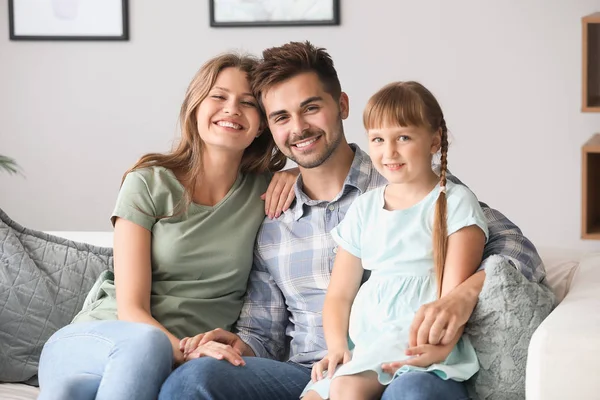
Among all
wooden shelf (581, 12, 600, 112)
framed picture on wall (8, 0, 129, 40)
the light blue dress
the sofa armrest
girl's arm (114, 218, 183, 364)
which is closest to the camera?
the sofa armrest

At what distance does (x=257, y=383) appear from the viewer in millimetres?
1805

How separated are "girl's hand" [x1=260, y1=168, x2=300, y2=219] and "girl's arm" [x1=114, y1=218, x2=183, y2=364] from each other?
1.00 feet

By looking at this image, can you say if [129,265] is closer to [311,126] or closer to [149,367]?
[149,367]

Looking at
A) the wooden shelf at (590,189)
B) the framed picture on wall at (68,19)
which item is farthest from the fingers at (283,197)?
the framed picture on wall at (68,19)

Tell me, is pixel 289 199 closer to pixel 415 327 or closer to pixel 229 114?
pixel 229 114

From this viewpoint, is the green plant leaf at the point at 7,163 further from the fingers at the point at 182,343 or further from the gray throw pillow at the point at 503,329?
the gray throw pillow at the point at 503,329

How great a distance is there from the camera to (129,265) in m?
2.01

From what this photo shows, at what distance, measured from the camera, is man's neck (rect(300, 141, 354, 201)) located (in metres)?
2.13

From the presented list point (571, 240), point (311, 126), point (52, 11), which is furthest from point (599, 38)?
point (52, 11)

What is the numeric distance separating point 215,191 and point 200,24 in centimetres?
201

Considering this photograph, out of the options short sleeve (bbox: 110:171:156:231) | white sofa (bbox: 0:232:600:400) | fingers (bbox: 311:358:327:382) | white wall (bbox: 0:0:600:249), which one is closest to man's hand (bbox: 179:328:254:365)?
fingers (bbox: 311:358:327:382)

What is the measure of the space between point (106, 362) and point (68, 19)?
2687mm

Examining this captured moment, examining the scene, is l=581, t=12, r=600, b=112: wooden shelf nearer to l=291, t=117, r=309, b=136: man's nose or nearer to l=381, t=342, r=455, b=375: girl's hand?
l=291, t=117, r=309, b=136: man's nose

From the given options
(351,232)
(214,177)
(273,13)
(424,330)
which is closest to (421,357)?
(424,330)
